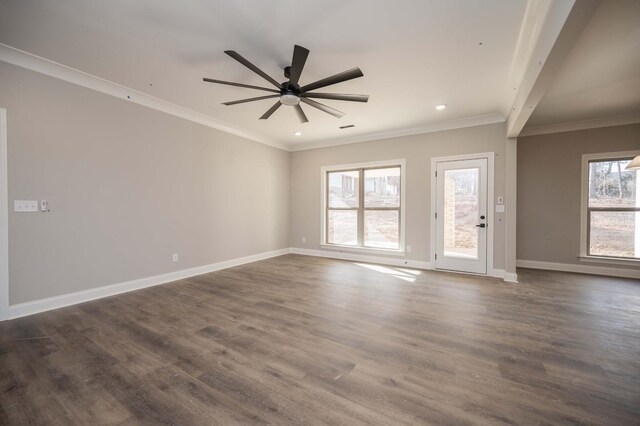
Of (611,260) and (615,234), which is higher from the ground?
(615,234)

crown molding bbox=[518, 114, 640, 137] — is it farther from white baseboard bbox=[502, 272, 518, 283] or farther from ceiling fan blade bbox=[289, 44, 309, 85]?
ceiling fan blade bbox=[289, 44, 309, 85]

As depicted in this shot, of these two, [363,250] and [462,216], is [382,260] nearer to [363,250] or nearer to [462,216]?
[363,250]

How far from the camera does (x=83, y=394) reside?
65.9 inches

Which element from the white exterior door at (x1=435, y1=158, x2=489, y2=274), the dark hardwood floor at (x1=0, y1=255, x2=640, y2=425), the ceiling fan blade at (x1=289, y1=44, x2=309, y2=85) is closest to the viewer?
the dark hardwood floor at (x1=0, y1=255, x2=640, y2=425)

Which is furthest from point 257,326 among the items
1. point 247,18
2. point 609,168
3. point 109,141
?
point 609,168

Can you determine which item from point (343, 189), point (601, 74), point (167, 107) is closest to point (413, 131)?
point (343, 189)

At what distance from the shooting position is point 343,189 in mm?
6336

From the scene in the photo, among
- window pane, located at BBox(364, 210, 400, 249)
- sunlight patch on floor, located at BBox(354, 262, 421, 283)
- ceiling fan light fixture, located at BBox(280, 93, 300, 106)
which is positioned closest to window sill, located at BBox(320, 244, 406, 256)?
window pane, located at BBox(364, 210, 400, 249)

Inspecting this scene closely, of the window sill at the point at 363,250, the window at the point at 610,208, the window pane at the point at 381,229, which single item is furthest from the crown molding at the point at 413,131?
the window sill at the point at 363,250

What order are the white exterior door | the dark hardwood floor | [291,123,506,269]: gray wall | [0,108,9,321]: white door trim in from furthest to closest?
the white exterior door
[291,123,506,269]: gray wall
[0,108,9,321]: white door trim
the dark hardwood floor

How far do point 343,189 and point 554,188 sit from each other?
4.26 meters

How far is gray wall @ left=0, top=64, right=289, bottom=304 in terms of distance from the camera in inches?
113

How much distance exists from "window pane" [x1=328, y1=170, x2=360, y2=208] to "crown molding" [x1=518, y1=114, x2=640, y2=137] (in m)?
3.61

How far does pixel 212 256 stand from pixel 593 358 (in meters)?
5.20
